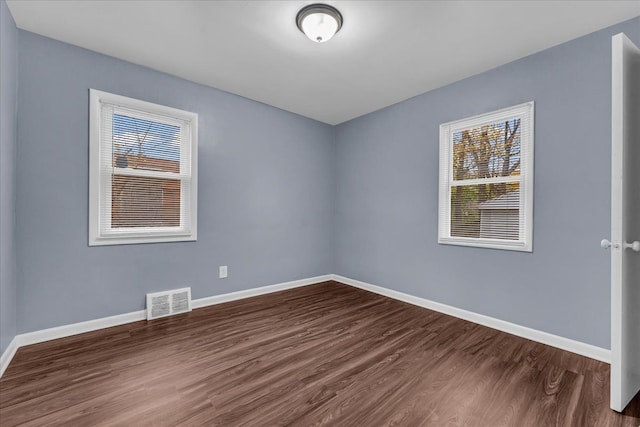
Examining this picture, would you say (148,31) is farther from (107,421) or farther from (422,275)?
(422,275)

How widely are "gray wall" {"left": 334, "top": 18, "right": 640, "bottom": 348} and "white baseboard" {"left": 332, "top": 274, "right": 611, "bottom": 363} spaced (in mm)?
50

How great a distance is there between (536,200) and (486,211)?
456 mm

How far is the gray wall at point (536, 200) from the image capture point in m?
2.21

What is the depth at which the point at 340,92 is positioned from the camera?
3436 mm

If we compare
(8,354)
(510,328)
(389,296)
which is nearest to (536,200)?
(510,328)

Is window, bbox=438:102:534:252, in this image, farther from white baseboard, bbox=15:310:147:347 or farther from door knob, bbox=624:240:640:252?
white baseboard, bbox=15:310:147:347

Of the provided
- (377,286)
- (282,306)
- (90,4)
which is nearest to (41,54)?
(90,4)

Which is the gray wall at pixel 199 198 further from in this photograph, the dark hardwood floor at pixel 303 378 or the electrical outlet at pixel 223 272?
the dark hardwood floor at pixel 303 378

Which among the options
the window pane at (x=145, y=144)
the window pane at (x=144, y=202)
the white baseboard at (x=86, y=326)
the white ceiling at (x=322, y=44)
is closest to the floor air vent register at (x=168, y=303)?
the white baseboard at (x=86, y=326)

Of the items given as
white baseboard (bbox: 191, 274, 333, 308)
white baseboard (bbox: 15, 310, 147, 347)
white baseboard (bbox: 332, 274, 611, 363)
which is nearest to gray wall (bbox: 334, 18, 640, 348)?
white baseboard (bbox: 332, 274, 611, 363)

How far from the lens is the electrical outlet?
3.42 metres

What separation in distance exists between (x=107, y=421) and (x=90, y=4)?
8.88ft

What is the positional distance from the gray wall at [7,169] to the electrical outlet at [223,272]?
1.69m

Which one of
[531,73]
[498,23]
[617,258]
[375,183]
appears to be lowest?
[617,258]
